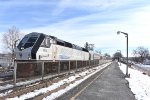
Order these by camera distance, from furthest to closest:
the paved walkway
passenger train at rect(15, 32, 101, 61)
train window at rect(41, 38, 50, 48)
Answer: train window at rect(41, 38, 50, 48) < passenger train at rect(15, 32, 101, 61) < the paved walkway

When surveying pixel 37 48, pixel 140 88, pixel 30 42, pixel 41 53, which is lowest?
pixel 140 88

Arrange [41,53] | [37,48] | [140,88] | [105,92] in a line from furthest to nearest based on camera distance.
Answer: [41,53] < [37,48] < [140,88] < [105,92]

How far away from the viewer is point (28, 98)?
14.9 m

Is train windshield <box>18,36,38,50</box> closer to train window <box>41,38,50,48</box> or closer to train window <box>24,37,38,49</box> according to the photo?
train window <box>24,37,38,49</box>

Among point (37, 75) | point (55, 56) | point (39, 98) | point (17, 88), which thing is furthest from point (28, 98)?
point (55, 56)

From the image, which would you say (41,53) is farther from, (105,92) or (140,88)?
(105,92)

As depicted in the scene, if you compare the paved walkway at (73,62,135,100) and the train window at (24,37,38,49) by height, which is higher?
the train window at (24,37,38,49)

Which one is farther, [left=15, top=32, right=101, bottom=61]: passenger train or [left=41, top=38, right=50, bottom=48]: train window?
[left=41, top=38, right=50, bottom=48]: train window

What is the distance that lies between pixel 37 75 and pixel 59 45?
15.9 meters

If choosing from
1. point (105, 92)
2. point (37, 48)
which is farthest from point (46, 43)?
point (105, 92)

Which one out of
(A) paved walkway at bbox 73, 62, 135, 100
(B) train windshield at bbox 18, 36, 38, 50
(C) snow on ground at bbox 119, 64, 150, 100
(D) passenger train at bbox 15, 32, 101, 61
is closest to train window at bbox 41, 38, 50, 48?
(D) passenger train at bbox 15, 32, 101, 61

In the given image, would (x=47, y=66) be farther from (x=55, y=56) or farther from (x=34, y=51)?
(x=55, y=56)

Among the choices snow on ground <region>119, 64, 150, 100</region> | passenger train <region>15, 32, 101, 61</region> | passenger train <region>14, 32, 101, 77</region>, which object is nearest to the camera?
snow on ground <region>119, 64, 150, 100</region>

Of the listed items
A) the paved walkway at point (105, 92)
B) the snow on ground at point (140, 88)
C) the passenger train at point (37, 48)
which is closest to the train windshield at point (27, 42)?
A: the passenger train at point (37, 48)
